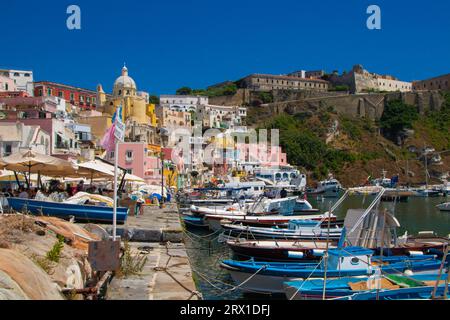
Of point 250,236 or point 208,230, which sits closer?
point 250,236

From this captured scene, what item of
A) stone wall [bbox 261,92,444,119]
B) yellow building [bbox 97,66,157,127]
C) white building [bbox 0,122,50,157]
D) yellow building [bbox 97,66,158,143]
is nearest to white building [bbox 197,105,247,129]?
stone wall [bbox 261,92,444,119]

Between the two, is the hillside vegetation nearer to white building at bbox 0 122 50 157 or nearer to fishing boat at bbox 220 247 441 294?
white building at bbox 0 122 50 157

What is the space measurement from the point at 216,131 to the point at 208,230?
70.7 m

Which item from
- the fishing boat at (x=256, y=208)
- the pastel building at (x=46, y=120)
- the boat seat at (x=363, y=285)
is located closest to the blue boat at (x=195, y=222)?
the fishing boat at (x=256, y=208)

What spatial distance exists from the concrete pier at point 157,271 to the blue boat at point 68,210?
130 cm

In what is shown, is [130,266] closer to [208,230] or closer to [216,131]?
[208,230]

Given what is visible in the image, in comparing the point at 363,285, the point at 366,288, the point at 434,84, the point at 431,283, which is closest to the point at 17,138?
the point at 363,285

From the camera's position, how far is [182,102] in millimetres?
125375

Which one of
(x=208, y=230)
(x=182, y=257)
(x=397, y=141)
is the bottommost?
(x=208, y=230)

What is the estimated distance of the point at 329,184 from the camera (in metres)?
86.7

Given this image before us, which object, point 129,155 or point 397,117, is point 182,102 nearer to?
point 397,117

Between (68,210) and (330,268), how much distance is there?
9623 millimetres

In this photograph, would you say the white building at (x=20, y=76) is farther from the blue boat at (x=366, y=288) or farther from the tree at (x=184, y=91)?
the blue boat at (x=366, y=288)

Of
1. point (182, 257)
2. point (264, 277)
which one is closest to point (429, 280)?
point (264, 277)
